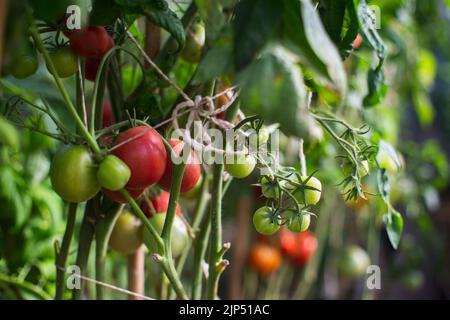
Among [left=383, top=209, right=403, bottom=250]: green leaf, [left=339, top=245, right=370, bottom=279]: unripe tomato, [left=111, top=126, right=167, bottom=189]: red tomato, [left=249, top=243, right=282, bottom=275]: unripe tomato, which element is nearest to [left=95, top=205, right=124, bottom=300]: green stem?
[left=111, top=126, right=167, bottom=189]: red tomato

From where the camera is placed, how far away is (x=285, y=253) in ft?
5.31

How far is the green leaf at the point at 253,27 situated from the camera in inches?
13.6

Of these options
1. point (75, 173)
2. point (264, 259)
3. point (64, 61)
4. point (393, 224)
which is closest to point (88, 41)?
point (64, 61)

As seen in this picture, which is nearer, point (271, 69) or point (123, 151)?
point (271, 69)

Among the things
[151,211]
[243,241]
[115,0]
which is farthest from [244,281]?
[115,0]

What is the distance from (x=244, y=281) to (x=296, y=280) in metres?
0.16

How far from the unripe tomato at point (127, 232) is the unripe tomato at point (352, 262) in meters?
1.07

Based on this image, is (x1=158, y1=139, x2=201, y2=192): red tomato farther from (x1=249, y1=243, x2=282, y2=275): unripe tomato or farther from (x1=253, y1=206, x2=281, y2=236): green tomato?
(x1=249, y1=243, x2=282, y2=275): unripe tomato

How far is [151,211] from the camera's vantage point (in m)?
0.65

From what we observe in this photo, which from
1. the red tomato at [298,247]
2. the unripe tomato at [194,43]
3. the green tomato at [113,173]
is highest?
the red tomato at [298,247]

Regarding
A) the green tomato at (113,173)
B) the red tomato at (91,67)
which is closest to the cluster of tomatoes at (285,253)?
the red tomato at (91,67)

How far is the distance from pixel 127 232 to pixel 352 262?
3.59 feet

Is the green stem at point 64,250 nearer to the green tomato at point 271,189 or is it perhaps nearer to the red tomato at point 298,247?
the green tomato at point 271,189
